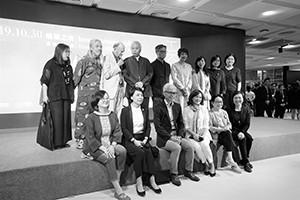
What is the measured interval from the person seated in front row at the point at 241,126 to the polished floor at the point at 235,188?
255 millimetres

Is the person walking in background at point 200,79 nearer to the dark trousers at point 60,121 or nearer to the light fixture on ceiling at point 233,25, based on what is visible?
the dark trousers at point 60,121

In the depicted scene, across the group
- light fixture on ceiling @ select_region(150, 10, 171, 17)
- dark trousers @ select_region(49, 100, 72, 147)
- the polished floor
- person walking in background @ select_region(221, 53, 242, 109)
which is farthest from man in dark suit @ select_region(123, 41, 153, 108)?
light fixture on ceiling @ select_region(150, 10, 171, 17)

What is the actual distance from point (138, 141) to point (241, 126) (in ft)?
5.35

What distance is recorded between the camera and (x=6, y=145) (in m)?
3.21

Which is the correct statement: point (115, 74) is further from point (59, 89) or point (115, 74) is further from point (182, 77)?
point (182, 77)

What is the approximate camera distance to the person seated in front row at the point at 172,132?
2.68 m

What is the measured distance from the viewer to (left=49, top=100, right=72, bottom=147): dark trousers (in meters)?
2.79

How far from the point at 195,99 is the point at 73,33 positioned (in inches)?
123

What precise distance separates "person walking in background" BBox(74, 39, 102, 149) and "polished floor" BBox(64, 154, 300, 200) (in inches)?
33.3

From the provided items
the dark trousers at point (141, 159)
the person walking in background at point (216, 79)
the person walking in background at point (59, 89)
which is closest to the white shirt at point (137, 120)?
the dark trousers at point (141, 159)

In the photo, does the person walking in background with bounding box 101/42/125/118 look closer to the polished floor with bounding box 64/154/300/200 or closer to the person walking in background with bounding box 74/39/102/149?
the person walking in background with bounding box 74/39/102/149

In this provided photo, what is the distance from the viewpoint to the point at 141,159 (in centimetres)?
239

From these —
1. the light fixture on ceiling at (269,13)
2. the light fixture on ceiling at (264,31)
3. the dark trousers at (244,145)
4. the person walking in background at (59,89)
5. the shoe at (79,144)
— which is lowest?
the dark trousers at (244,145)

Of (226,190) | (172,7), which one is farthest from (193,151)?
(172,7)
